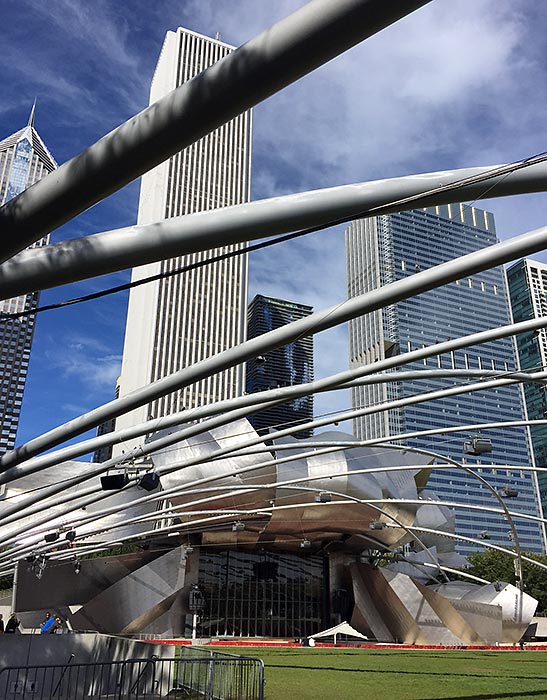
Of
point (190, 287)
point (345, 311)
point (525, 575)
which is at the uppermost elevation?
point (190, 287)

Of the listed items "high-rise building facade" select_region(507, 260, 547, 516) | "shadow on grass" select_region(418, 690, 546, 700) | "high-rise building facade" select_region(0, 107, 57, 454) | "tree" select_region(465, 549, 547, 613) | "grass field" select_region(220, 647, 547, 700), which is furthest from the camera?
"high-rise building facade" select_region(0, 107, 57, 454)

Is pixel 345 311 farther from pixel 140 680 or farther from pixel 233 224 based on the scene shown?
pixel 140 680

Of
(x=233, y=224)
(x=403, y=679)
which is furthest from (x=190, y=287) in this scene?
(x=233, y=224)

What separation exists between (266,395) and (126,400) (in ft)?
12.2

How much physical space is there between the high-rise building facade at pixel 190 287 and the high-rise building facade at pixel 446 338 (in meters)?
28.2

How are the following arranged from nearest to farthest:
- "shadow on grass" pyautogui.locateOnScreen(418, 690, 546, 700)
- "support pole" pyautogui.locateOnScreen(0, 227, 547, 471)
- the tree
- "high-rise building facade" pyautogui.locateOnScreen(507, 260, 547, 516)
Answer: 1. "support pole" pyautogui.locateOnScreen(0, 227, 547, 471)
2. "shadow on grass" pyautogui.locateOnScreen(418, 690, 546, 700)
3. "high-rise building facade" pyautogui.locateOnScreen(507, 260, 547, 516)
4. the tree

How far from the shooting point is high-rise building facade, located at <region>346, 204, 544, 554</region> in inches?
1874

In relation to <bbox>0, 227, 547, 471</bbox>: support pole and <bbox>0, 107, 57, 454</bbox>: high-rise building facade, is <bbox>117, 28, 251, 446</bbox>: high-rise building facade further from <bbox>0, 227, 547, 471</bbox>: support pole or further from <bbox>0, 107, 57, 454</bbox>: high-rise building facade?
<bbox>0, 227, 547, 471</bbox>: support pole

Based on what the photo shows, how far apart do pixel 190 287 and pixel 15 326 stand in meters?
48.2

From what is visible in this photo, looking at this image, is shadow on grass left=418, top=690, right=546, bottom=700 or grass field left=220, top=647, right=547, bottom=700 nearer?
shadow on grass left=418, top=690, right=546, bottom=700

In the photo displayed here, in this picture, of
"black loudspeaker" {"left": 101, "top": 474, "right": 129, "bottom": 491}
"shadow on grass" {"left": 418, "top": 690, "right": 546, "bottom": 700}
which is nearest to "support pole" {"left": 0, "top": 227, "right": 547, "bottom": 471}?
"black loudspeaker" {"left": 101, "top": 474, "right": 129, "bottom": 491}

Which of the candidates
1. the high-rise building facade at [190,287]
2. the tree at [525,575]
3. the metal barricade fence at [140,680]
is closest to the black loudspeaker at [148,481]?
the metal barricade fence at [140,680]

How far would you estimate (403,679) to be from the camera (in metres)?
17.5

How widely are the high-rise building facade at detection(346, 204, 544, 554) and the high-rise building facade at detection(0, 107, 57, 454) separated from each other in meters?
54.4
